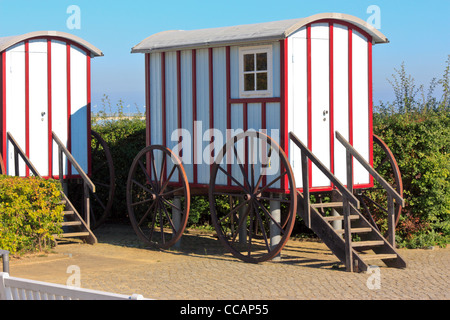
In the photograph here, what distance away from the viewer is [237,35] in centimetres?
1216

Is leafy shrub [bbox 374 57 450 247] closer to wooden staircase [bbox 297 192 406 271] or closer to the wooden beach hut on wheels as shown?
wooden staircase [bbox 297 192 406 271]

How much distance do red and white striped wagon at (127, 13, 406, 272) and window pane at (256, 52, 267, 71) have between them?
0.02 meters

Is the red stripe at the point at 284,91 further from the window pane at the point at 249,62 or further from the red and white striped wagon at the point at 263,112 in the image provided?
the window pane at the point at 249,62

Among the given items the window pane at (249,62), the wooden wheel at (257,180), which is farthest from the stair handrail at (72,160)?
the window pane at (249,62)

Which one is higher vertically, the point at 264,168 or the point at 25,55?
the point at 25,55

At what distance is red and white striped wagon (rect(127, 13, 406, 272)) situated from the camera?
1163cm

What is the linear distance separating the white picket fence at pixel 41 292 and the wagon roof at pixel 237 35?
21.1ft

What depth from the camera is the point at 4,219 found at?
11680 millimetres

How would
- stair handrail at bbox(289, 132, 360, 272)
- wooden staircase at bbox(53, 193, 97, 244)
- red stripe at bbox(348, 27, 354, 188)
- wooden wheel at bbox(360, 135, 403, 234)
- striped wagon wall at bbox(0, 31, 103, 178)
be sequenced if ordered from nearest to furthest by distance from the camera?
stair handrail at bbox(289, 132, 360, 272)
red stripe at bbox(348, 27, 354, 188)
wooden wheel at bbox(360, 135, 403, 234)
wooden staircase at bbox(53, 193, 97, 244)
striped wagon wall at bbox(0, 31, 103, 178)

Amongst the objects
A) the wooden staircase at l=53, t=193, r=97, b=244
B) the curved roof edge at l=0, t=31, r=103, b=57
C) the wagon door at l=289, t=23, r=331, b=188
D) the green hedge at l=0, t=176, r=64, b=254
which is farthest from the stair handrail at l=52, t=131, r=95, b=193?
the wagon door at l=289, t=23, r=331, b=188

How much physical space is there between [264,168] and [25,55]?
5.61 metres

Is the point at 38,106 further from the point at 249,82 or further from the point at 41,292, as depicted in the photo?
the point at 41,292
